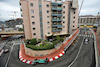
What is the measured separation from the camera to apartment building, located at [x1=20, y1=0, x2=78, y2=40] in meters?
23.1

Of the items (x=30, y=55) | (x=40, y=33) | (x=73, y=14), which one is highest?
(x=73, y=14)

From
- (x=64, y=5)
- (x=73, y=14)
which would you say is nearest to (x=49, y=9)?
(x=64, y=5)

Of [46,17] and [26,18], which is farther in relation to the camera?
[46,17]

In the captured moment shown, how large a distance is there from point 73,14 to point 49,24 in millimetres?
15639

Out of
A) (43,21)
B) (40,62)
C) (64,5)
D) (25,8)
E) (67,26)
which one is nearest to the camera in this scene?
(40,62)

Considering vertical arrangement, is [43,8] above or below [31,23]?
above

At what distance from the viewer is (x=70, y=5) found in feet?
95.7

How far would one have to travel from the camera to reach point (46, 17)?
25.6 metres

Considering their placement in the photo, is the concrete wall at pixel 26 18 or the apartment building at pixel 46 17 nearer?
the concrete wall at pixel 26 18

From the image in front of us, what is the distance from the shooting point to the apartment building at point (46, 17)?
75.9ft

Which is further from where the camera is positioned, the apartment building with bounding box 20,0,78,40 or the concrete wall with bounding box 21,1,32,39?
the apartment building with bounding box 20,0,78,40

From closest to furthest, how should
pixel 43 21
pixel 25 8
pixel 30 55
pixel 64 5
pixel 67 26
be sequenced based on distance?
pixel 30 55, pixel 25 8, pixel 43 21, pixel 64 5, pixel 67 26

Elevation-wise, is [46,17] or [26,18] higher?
[46,17]

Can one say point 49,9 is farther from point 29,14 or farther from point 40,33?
point 40,33
